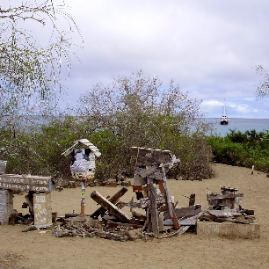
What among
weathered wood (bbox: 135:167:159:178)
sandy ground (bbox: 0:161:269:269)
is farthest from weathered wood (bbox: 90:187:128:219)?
sandy ground (bbox: 0:161:269:269)

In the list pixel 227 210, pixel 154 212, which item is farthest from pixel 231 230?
pixel 154 212

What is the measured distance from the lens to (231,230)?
24.3ft

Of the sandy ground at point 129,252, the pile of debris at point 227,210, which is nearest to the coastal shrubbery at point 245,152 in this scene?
the pile of debris at point 227,210

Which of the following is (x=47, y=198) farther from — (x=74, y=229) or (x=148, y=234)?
(x=148, y=234)

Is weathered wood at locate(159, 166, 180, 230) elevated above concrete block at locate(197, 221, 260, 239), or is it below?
above

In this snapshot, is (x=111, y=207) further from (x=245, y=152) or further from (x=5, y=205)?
(x=245, y=152)

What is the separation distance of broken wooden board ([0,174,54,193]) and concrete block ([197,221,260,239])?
12.0 feet

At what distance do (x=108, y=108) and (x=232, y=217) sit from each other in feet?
42.5

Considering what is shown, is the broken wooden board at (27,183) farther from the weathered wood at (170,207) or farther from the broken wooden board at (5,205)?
the weathered wood at (170,207)

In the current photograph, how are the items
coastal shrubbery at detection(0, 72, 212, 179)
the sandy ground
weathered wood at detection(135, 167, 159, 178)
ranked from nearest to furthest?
1. the sandy ground
2. weathered wood at detection(135, 167, 159, 178)
3. coastal shrubbery at detection(0, 72, 212, 179)

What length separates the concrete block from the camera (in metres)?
7.39

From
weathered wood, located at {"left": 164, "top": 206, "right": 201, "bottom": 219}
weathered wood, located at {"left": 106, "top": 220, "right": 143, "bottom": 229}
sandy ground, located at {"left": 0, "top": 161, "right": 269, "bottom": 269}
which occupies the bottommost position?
sandy ground, located at {"left": 0, "top": 161, "right": 269, "bottom": 269}

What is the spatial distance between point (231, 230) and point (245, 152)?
54.0ft

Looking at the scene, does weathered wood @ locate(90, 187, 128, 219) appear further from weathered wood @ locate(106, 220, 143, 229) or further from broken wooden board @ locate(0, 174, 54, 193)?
broken wooden board @ locate(0, 174, 54, 193)
